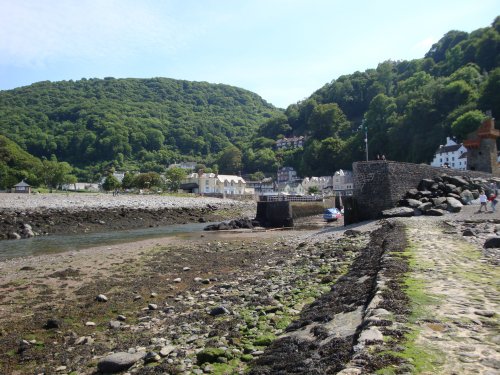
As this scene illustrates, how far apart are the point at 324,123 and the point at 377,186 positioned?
4119 inches

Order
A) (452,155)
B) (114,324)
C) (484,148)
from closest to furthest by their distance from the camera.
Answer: (114,324) < (484,148) < (452,155)

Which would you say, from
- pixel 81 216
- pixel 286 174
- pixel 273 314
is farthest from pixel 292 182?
pixel 273 314

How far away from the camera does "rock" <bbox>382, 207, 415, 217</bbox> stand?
71.3ft

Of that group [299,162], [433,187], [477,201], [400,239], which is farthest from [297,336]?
[299,162]

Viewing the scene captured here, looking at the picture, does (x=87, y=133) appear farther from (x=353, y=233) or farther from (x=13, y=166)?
(x=353, y=233)

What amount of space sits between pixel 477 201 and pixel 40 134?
162 meters

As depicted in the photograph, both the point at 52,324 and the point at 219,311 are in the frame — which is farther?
the point at 52,324

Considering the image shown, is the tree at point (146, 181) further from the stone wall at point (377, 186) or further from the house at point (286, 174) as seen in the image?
the stone wall at point (377, 186)

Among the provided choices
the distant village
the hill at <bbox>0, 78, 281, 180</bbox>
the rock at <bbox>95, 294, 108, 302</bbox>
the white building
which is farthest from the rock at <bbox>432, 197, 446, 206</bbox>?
the hill at <bbox>0, 78, 281, 180</bbox>

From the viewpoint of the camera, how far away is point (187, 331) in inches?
296

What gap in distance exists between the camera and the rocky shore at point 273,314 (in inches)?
176

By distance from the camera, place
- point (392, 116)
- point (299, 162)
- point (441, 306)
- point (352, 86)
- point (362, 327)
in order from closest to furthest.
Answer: point (362, 327), point (441, 306), point (392, 116), point (299, 162), point (352, 86)

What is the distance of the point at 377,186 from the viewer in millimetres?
24422

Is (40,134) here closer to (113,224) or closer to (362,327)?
(113,224)
